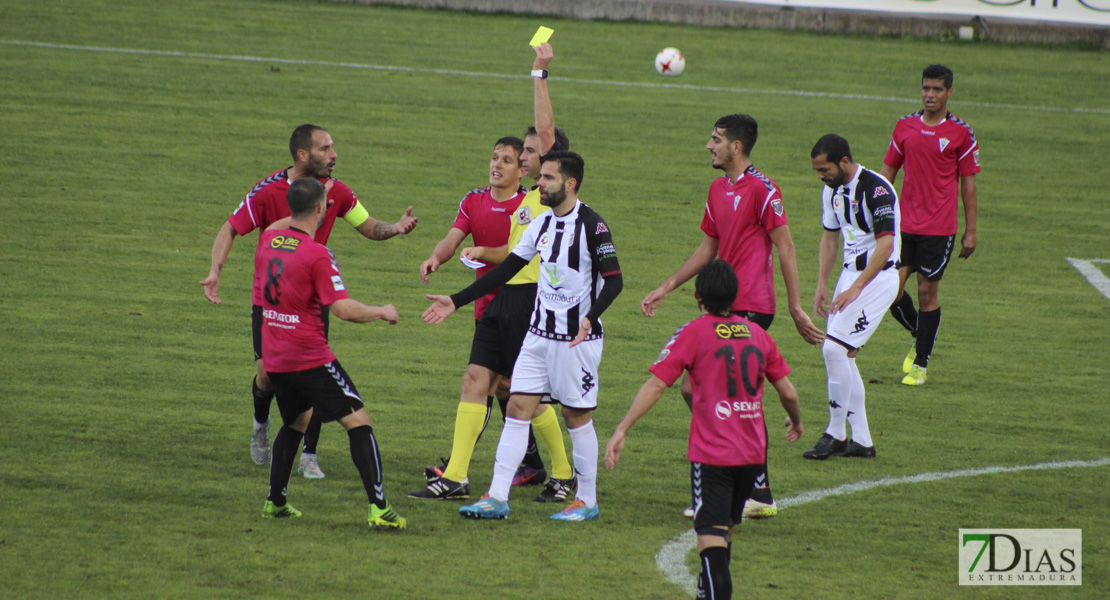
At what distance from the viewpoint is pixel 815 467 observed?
8500 mm

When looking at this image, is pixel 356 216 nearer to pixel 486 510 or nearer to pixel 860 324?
pixel 486 510

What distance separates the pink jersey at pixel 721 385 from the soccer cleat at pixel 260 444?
11.1 feet

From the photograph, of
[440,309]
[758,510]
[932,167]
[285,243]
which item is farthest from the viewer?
[932,167]

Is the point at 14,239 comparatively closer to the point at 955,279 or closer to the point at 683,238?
the point at 683,238

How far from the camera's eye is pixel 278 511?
22.7 ft

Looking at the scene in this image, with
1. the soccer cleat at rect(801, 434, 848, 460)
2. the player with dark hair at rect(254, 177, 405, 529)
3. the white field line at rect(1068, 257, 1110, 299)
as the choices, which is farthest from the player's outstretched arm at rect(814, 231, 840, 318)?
the white field line at rect(1068, 257, 1110, 299)

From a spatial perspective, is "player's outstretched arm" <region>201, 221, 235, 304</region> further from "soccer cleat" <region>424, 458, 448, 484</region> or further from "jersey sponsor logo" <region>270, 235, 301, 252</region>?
"soccer cleat" <region>424, 458, 448, 484</region>

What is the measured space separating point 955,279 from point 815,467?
7.74 metres

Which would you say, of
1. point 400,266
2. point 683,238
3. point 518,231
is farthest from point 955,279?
point 518,231

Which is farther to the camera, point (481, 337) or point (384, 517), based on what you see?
point (481, 337)

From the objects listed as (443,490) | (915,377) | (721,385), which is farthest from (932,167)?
(721,385)

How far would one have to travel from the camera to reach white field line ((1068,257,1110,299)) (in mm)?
14937

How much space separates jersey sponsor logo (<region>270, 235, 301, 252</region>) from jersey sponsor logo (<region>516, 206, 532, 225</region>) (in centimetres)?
174

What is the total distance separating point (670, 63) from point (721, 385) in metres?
18.4
